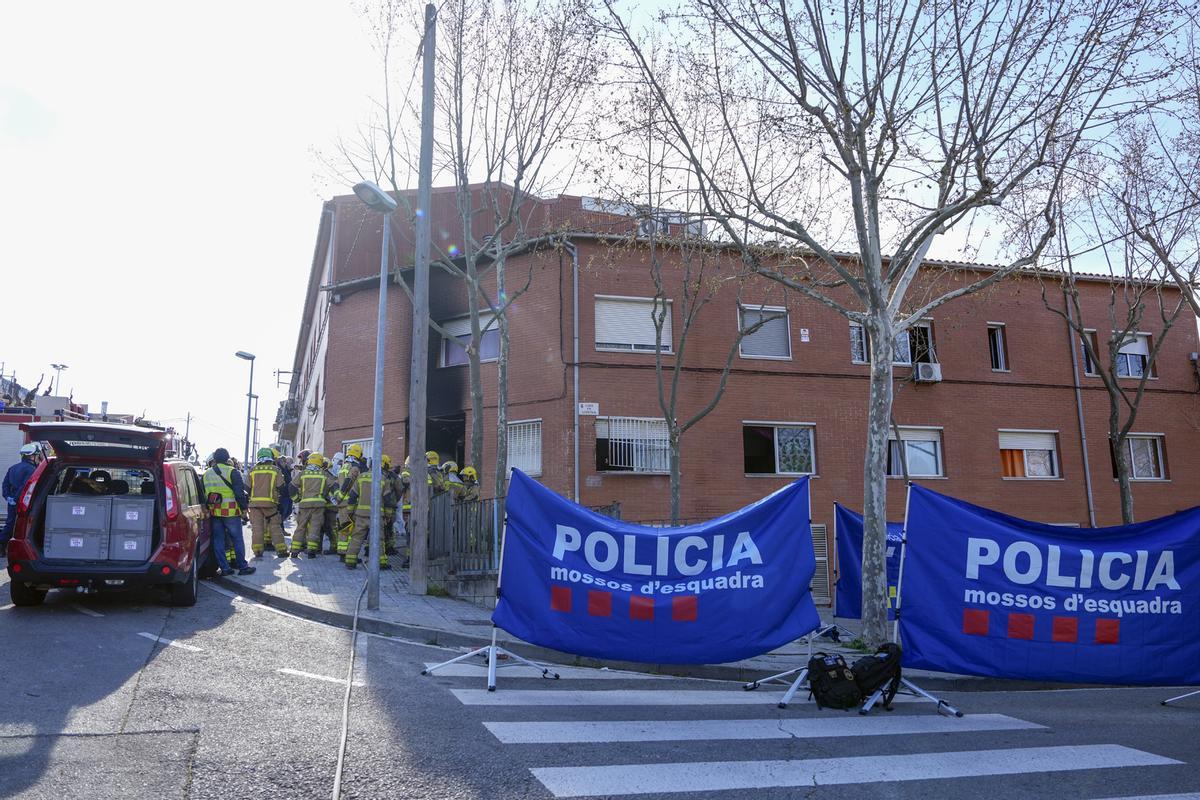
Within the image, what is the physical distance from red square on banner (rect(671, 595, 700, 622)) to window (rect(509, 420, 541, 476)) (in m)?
11.1

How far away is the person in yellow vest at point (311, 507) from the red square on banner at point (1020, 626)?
415 inches

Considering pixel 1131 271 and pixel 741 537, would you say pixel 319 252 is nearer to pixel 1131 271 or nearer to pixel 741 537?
pixel 1131 271

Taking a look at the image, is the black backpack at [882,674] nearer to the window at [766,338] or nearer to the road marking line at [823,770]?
the road marking line at [823,770]

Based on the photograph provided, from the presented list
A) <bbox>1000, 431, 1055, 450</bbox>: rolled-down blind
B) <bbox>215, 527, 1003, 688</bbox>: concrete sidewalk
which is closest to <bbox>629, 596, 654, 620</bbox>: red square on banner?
<bbox>215, 527, 1003, 688</bbox>: concrete sidewalk

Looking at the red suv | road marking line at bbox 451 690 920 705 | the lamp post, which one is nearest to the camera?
road marking line at bbox 451 690 920 705

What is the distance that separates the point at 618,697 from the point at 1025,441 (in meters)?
17.7

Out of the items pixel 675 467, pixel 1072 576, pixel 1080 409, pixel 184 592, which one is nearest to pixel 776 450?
pixel 675 467

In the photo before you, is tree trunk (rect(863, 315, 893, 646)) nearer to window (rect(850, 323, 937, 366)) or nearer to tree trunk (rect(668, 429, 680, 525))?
tree trunk (rect(668, 429, 680, 525))

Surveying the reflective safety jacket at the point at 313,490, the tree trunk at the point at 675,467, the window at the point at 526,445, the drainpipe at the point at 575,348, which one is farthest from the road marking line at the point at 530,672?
the window at the point at 526,445

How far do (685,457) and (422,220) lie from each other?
28.8 ft

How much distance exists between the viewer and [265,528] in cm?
1481

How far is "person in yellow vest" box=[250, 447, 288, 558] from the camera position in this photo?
14.1 m

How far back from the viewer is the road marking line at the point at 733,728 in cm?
555

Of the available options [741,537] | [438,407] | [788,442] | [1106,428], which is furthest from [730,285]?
[741,537]
